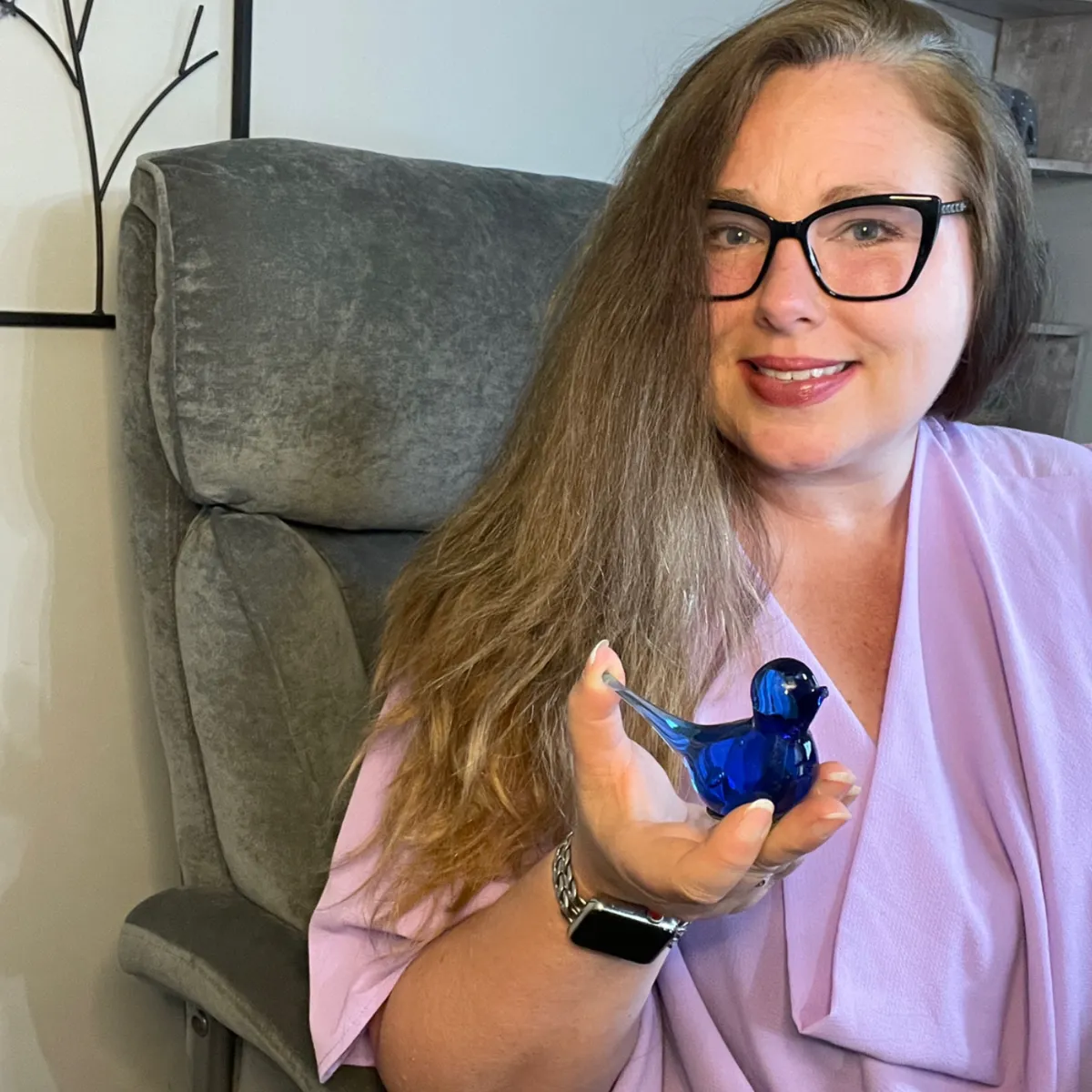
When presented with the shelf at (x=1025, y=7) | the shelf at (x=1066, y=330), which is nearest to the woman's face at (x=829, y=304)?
the shelf at (x=1066, y=330)

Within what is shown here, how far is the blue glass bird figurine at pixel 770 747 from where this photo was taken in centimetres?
64

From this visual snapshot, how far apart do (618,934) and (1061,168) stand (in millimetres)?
1820

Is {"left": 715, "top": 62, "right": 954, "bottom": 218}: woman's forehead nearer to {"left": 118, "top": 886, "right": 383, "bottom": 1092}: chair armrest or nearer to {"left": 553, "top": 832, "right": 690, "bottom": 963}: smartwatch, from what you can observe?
{"left": 553, "top": 832, "right": 690, "bottom": 963}: smartwatch

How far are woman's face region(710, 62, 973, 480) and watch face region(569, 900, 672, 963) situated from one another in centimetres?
36

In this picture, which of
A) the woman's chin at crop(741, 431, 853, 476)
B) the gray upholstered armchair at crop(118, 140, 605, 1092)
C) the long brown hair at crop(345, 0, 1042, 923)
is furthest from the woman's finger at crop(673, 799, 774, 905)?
the gray upholstered armchair at crop(118, 140, 605, 1092)

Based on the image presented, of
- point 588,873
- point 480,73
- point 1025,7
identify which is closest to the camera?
point 588,873

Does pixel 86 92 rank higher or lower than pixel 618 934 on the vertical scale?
higher

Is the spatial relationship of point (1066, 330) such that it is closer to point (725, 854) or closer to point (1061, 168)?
point (1061, 168)

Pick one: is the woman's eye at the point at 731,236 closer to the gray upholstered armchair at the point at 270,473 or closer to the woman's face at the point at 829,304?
the woman's face at the point at 829,304

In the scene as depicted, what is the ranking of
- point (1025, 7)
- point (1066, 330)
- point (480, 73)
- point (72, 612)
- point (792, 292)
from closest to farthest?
1. point (792, 292)
2. point (72, 612)
3. point (480, 73)
4. point (1066, 330)
5. point (1025, 7)

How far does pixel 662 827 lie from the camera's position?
0.65 meters

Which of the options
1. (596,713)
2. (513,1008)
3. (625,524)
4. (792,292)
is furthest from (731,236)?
(513,1008)

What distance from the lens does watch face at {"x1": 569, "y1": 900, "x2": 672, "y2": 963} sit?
742 millimetres

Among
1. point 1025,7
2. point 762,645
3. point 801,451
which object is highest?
point 1025,7
